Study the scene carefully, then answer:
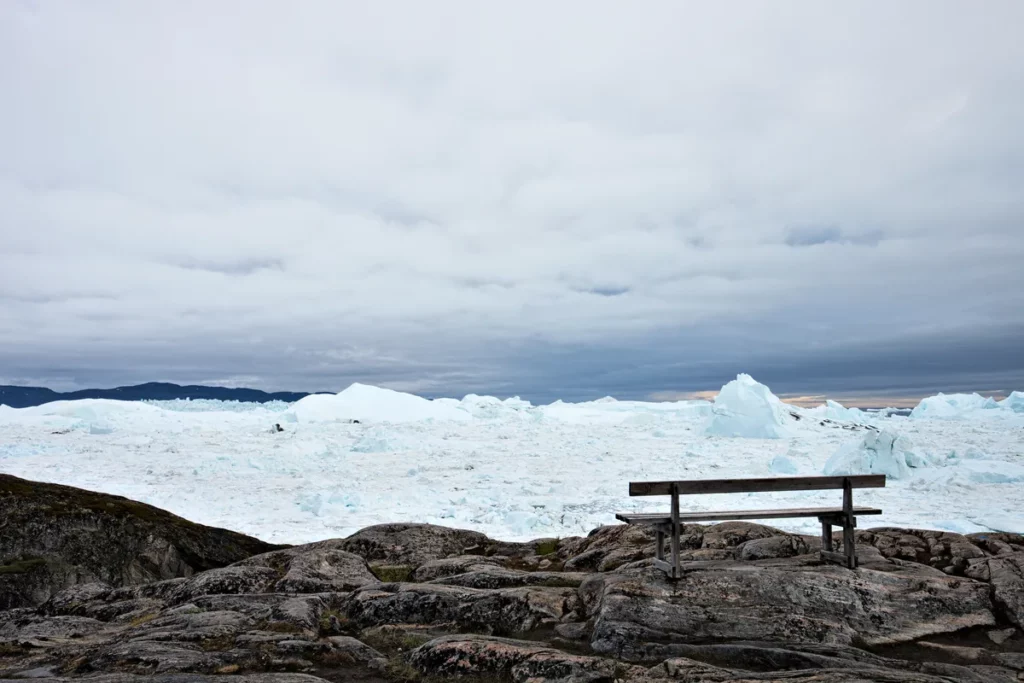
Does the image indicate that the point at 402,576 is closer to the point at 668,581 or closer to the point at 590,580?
the point at 590,580

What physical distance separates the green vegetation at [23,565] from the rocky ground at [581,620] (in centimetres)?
210

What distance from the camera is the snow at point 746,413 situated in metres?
48.7

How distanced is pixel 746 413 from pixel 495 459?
21.4 metres

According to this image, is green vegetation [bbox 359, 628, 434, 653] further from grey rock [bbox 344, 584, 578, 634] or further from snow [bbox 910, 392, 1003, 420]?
snow [bbox 910, 392, 1003, 420]

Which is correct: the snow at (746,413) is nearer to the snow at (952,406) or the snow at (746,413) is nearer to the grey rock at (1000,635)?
the snow at (952,406)

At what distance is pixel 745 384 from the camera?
170 feet

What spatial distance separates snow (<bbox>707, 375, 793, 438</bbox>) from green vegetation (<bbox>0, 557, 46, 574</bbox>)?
44.5 meters

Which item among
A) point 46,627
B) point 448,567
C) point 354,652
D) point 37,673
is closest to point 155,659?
point 37,673

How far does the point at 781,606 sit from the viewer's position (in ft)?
24.1

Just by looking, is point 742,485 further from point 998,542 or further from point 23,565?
point 23,565

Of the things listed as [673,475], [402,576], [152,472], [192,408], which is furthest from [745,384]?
[192,408]

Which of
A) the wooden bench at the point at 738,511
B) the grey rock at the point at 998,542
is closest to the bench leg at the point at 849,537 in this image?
the wooden bench at the point at 738,511

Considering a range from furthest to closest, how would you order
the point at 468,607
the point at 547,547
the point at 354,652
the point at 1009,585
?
the point at 547,547 → the point at 468,607 → the point at 1009,585 → the point at 354,652

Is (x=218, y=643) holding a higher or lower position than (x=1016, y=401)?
lower
